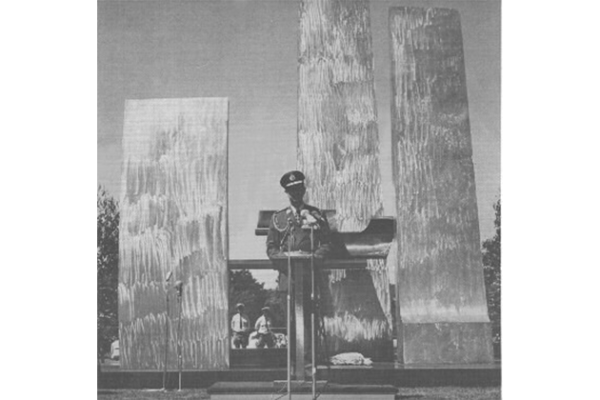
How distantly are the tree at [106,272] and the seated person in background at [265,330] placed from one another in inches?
39.9

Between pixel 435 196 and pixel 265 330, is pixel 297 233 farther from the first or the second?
pixel 435 196

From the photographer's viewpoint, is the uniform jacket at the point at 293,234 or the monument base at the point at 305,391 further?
the uniform jacket at the point at 293,234

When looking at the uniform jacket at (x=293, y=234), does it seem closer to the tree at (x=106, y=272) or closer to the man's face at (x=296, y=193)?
the man's face at (x=296, y=193)

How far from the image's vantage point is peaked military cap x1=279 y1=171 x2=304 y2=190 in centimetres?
648

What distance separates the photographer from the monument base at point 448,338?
6.47m

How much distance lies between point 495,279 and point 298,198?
150 centimetres

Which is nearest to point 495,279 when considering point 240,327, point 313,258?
point 313,258

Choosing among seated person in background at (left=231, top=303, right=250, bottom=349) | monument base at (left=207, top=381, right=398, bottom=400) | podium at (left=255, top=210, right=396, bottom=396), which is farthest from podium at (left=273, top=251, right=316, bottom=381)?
seated person in background at (left=231, top=303, right=250, bottom=349)

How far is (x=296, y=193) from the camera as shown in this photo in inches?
255

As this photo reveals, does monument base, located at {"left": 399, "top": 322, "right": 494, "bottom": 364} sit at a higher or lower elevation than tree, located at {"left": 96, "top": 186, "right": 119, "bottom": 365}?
lower

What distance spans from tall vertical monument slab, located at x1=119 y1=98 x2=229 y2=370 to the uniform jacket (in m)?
0.36

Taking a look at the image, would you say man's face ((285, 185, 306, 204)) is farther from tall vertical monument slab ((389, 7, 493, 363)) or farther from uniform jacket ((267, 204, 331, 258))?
tall vertical monument slab ((389, 7, 493, 363))

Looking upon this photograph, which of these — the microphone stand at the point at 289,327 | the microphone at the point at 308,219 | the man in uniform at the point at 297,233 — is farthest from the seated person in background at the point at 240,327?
the microphone at the point at 308,219
